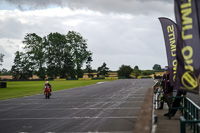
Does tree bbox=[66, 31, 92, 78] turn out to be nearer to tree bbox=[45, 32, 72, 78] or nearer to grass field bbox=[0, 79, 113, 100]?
tree bbox=[45, 32, 72, 78]

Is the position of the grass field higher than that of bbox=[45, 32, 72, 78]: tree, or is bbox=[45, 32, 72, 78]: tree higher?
bbox=[45, 32, 72, 78]: tree

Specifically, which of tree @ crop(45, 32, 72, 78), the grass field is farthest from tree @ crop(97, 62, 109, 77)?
the grass field

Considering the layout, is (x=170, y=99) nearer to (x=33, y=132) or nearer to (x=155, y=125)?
(x=155, y=125)

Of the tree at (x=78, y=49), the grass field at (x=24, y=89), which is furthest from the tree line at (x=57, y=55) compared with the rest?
the grass field at (x=24, y=89)

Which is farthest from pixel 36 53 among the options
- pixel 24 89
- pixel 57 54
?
pixel 24 89

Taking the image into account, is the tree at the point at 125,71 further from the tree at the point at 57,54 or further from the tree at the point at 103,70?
the tree at the point at 57,54

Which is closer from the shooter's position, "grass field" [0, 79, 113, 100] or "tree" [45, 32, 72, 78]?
"grass field" [0, 79, 113, 100]

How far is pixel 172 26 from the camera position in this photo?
12320mm

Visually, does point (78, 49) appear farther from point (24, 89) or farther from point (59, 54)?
point (24, 89)

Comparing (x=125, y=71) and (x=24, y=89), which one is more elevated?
(x=125, y=71)

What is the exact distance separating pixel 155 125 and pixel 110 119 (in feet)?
8.80

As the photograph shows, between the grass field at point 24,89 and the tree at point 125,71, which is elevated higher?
the tree at point 125,71

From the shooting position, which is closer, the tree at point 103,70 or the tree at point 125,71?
the tree at point 125,71

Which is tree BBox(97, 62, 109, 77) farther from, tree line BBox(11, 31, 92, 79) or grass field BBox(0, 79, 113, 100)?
grass field BBox(0, 79, 113, 100)
